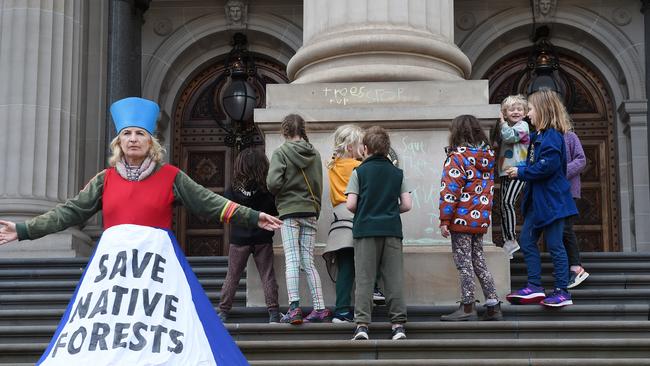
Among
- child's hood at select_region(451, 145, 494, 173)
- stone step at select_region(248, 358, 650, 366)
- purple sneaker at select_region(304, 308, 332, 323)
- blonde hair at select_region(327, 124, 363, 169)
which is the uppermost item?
blonde hair at select_region(327, 124, 363, 169)

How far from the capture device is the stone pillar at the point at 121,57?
16203mm

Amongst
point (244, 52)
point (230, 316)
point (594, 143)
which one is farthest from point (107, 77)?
point (230, 316)

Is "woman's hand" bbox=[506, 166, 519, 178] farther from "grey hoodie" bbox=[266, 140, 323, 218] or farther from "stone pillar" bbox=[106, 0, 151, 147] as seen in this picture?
"stone pillar" bbox=[106, 0, 151, 147]

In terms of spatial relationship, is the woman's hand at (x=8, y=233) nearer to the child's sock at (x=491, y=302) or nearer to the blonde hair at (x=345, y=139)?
the blonde hair at (x=345, y=139)

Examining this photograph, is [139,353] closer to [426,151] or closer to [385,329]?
[385,329]

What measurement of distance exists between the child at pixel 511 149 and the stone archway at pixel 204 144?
848 cm

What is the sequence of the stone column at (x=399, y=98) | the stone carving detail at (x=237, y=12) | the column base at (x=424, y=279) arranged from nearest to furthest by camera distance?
the column base at (x=424, y=279), the stone column at (x=399, y=98), the stone carving detail at (x=237, y=12)

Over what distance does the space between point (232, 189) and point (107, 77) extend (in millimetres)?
8371

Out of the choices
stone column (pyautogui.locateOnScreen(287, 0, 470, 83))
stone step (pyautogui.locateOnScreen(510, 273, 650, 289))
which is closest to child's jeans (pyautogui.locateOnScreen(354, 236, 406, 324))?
stone step (pyautogui.locateOnScreen(510, 273, 650, 289))

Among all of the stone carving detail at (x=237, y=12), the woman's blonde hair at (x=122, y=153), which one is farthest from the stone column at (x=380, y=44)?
the stone carving detail at (x=237, y=12)

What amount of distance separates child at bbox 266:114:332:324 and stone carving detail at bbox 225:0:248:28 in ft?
32.2

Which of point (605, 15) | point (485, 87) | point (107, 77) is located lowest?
point (485, 87)

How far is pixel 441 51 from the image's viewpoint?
31.7ft

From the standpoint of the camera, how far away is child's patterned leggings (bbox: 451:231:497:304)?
25.7ft
